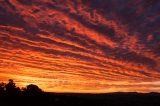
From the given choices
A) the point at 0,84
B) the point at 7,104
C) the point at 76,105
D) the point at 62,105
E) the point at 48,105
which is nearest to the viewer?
the point at 7,104

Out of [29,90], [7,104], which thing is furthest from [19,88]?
[7,104]

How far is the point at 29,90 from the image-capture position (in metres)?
86.4

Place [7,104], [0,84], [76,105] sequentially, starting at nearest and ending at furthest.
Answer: [7,104] < [0,84] < [76,105]

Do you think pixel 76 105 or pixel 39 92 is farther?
pixel 76 105

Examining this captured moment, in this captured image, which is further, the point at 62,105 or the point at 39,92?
the point at 62,105

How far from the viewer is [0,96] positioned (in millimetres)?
79188

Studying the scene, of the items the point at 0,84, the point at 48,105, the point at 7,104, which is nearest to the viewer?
the point at 7,104

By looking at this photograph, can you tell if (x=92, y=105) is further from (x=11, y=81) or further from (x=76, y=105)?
(x=11, y=81)

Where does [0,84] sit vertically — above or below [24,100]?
above

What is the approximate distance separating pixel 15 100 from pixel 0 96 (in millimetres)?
4659

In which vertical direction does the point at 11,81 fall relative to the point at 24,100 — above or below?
above

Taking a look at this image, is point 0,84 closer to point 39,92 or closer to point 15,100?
point 15,100

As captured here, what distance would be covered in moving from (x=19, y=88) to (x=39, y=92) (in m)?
6.80

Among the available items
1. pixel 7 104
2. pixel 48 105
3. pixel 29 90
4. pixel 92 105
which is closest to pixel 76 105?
pixel 92 105
